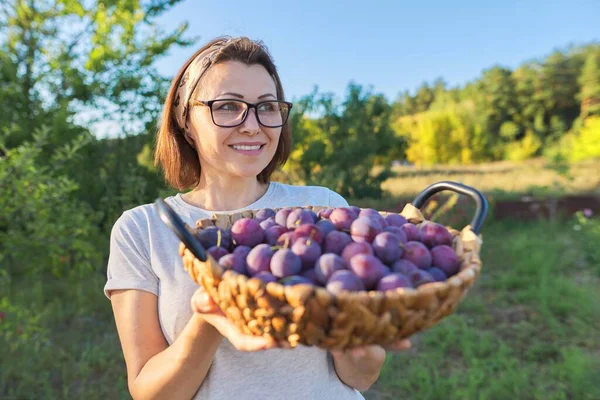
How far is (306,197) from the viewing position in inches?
58.7

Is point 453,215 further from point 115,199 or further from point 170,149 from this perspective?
point 170,149

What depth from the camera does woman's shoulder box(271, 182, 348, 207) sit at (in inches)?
58.5

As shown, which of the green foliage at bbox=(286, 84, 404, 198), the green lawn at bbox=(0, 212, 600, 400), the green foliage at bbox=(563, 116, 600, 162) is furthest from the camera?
the green foliage at bbox=(563, 116, 600, 162)

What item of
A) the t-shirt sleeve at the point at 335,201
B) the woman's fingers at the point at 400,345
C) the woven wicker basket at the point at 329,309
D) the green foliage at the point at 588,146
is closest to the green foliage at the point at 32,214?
the t-shirt sleeve at the point at 335,201

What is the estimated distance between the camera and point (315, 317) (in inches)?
27.7

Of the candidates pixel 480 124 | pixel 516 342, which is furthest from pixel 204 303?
pixel 480 124

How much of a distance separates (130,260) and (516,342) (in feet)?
11.6

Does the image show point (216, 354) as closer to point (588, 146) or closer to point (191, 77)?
point (191, 77)

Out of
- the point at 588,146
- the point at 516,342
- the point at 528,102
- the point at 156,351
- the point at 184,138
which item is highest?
the point at 184,138

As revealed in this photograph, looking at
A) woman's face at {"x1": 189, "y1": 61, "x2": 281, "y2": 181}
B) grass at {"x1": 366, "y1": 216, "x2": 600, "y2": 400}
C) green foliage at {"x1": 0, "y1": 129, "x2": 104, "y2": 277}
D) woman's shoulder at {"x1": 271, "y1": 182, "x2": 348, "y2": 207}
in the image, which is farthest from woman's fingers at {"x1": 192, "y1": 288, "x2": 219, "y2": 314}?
grass at {"x1": 366, "y1": 216, "x2": 600, "y2": 400}

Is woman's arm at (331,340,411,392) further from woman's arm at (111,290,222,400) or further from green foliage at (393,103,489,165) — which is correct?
green foliage at (393,103,489,165)

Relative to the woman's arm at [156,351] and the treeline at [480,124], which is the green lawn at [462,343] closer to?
the woman's arm at [156,351]

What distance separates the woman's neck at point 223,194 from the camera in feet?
4.71

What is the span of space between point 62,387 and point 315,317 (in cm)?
309
